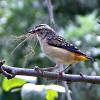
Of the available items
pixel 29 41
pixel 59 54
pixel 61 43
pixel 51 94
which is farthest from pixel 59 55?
pixel 51 94

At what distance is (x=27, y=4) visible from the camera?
700 cm

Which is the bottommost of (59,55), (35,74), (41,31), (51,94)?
(51,94)

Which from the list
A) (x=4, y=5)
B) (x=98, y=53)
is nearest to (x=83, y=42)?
(x=98, y=53)

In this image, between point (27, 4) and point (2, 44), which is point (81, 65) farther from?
point (27, 4)

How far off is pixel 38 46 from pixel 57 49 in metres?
0.21

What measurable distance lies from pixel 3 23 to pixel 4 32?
476mm

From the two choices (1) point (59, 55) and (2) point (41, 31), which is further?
(2) point (41, 31)

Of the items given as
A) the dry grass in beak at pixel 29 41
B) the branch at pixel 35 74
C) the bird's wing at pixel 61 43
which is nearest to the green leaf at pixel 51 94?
the branch at pixel 35 74

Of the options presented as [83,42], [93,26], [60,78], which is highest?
[93,26]

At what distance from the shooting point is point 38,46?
3021 millimetres

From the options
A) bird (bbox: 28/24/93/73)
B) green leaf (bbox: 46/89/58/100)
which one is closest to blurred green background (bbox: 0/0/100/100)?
green leaf (bbox: 46/89/58/100)

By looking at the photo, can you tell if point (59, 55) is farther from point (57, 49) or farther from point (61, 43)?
point (61, 43)

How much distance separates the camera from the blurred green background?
2.55m

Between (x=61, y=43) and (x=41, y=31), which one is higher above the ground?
(x=41, y=31)
